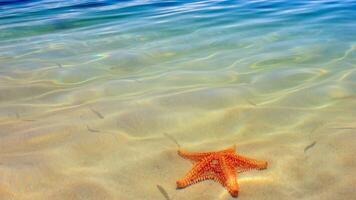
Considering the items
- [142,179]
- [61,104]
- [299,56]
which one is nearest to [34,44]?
[61,104]

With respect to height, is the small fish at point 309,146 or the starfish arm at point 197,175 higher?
the starfish arm at point 197,175

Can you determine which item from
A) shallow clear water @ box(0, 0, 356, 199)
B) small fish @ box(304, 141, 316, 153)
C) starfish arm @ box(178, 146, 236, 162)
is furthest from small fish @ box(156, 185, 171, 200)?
small fish @ box(304, 141, 316, 153)

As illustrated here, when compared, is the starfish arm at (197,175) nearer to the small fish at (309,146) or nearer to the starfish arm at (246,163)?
the starfish arm at (246,163)

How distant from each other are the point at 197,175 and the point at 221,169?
193 mm

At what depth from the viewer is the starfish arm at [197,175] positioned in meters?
2.68

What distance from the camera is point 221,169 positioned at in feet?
8.63

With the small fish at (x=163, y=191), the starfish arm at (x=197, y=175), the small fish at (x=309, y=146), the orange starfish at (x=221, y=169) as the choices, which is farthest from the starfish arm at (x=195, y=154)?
the small fish at (x=309, y=146)

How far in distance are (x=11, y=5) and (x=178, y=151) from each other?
13.8 m

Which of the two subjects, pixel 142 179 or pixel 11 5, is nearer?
pixel 142 179

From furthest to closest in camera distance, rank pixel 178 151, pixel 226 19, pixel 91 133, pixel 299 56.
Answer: pixel 226 19 < pixel 299 56 < pixel 91 133 < pixel 178 151

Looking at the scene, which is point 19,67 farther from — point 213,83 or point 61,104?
point 213,83

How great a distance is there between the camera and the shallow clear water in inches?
111

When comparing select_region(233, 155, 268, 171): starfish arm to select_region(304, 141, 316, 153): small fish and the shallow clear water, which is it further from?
select_region(304, 141, 316, 153): small fish

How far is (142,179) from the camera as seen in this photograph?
2869 mm
